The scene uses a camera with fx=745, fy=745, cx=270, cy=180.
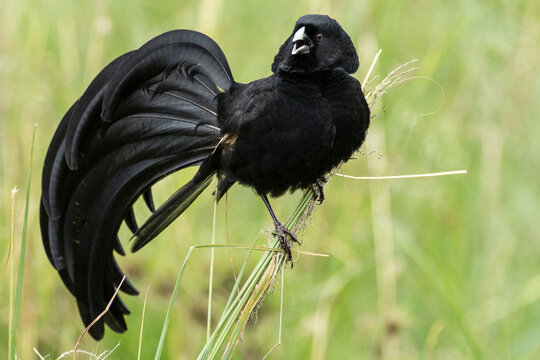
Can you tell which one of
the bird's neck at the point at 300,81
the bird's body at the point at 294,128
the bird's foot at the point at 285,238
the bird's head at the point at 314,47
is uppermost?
the bird's head at the point at 314,47

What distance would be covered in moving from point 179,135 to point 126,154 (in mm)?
224

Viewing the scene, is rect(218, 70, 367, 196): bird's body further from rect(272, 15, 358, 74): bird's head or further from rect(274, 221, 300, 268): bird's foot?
rect(274, 221, 300, 268): bird's foot

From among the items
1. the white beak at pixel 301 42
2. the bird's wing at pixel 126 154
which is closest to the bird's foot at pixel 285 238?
the bird's wing at pixel 126 154

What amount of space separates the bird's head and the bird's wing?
1.13ft

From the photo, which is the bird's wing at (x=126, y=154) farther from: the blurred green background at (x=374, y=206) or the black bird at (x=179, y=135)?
the blurred green background at (x=374, y=206)

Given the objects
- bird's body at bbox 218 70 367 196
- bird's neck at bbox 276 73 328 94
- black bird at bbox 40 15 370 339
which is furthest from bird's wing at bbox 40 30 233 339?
bird's neck at bbox 276 73 328 94

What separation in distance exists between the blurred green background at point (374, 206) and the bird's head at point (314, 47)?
0.65 metres

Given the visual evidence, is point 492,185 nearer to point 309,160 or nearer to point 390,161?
point 390,161

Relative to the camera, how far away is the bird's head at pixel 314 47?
2742mm

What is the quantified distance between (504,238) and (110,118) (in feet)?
8.34

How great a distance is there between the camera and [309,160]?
2.78m

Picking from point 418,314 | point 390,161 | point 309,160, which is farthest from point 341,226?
point 309,160

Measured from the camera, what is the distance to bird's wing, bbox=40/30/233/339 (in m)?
2.79

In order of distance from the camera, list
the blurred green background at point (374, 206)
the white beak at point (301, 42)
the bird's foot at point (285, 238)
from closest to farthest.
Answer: the bird's foot at point (285, 238), the white beak at point (301, 42), the blurred green background at point (374, 206)
